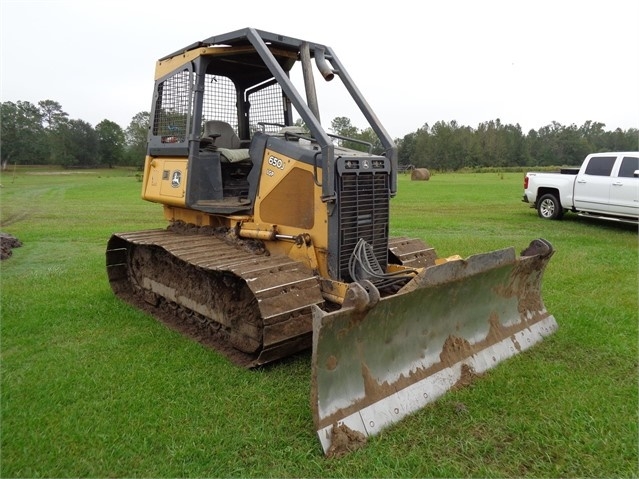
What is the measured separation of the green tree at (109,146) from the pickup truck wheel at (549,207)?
66.1 metres

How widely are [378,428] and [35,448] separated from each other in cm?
220

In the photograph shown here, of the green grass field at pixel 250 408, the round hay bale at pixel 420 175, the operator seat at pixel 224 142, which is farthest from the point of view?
the round hay bale at pixel 420 175

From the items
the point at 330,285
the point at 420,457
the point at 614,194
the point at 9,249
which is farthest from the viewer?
the point at 614,194

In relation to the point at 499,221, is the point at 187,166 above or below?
above

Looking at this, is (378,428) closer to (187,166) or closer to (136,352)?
(136,352)

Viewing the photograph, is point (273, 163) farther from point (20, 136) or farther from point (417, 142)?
point (417, 142)

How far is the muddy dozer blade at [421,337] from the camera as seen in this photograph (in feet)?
11.2

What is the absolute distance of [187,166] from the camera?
18.1ft

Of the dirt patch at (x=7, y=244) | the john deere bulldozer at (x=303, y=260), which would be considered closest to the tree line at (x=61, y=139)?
the dirt patch at (x=7, y=244)

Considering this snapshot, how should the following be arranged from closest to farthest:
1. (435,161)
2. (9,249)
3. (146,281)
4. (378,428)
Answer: (378,428) < (146,281) < (9,249) < (435,161)

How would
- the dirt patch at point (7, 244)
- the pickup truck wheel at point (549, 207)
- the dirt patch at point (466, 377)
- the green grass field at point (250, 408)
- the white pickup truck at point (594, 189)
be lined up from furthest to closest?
the pickup truck wheel at point (549, 207) → the white pickup truck at point (594, 189) → the dirt patch at point (7, 244) → the dirt patch at point (466, 377) → the green grass field at point (250, 408)

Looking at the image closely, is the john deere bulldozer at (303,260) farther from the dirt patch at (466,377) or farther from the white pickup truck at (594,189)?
the white pickup truck at (594,189)

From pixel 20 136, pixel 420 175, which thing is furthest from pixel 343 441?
pixel 20 136

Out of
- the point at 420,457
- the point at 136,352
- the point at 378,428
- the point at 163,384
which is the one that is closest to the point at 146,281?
the point at 136,352
